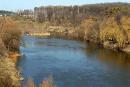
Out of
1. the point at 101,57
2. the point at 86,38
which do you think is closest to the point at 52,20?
the point at 86,38

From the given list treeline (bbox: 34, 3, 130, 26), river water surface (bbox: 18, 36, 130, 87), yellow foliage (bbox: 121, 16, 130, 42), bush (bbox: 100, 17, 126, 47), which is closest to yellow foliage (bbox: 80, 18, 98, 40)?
bush (bbox: 100, 17, 126, 47)

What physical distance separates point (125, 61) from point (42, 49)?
9.07 metres

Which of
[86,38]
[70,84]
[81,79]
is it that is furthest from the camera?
[86,38]

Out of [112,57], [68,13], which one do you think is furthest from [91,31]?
[68,13]

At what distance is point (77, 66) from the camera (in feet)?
74.4

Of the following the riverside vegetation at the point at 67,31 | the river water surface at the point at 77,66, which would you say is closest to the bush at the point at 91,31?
the riverside vegetation at the point at 67,31

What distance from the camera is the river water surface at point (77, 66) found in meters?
18.5

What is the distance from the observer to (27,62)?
24078mm

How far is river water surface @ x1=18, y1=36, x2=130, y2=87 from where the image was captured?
18.5 m

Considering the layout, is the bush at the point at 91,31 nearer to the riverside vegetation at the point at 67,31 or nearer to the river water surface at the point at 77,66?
the riverside vegetation at the point at 67,31

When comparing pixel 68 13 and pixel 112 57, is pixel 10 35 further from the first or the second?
pixel 68 13

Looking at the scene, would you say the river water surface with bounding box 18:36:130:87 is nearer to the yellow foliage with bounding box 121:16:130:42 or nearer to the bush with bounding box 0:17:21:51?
the bush with bounding box 0:17:21:51

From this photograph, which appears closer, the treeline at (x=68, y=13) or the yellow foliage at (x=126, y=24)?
the yellow foliage at (x=126, y=24)

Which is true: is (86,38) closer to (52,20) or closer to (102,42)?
(102,42)
